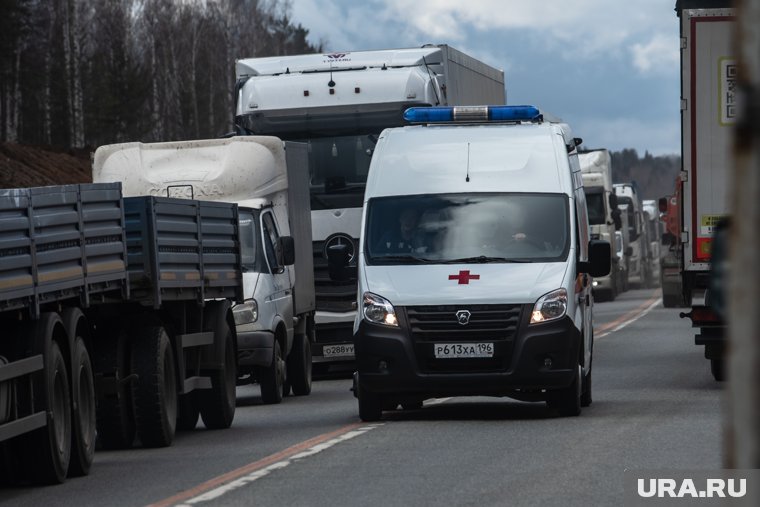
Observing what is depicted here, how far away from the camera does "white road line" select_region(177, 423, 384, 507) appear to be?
29.6 feet

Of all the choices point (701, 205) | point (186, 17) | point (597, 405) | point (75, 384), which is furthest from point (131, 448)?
point (186, 17)

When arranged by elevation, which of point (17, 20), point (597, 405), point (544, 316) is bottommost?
point (597, 405)

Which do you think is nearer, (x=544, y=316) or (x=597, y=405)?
(x=544, y=316)

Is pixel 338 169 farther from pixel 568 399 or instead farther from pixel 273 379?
pixel 568 399

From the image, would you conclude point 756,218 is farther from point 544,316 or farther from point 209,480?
point 544,316

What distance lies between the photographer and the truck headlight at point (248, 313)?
17.9m

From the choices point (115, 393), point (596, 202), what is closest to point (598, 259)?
point (115, 393)

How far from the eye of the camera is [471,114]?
15.5 meters

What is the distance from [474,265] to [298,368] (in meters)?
6.04

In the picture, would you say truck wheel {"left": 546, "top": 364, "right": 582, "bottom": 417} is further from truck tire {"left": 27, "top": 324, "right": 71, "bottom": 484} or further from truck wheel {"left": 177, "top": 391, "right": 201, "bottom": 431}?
truck tire {"left": 27, "top": 324, "right": 71, "bottom": 484}

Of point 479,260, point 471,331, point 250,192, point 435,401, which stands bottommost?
point 435,401

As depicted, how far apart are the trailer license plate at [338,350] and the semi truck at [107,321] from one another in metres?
5.80

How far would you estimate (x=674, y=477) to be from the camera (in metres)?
9.59

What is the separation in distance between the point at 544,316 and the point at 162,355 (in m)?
3.29
